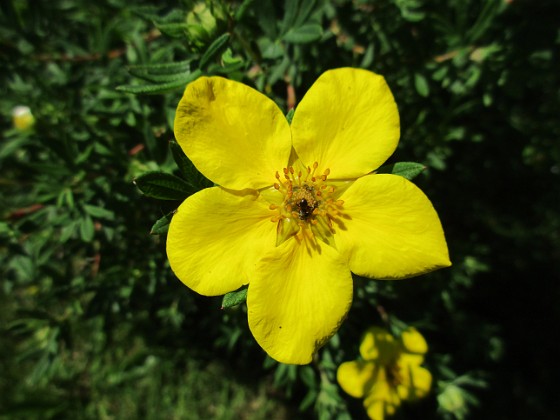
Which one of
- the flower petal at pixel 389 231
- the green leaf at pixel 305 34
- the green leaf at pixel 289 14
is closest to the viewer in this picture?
the flower petal at pixel 389 231

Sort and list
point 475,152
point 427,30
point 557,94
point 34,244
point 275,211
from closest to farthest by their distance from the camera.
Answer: point 275,211 → point 427,30 → point 34,244 → point 557,94 → point 475,152

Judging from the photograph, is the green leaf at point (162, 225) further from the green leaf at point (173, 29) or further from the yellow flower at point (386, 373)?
the yellow flower at point (386, 373)

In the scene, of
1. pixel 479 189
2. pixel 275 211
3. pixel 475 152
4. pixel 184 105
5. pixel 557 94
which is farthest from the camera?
pixel 479 189

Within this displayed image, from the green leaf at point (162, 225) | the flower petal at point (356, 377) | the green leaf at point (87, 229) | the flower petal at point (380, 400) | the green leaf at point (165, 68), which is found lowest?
the flower petal at point (380, 400)

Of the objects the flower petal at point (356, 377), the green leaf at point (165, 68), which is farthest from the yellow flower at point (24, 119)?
the flower petal at point (356, 377)

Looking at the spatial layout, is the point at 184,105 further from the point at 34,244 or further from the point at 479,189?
the point at 479,189

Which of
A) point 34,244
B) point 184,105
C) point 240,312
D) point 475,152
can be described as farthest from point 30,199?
point 475,152
